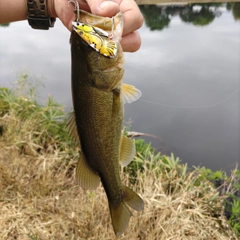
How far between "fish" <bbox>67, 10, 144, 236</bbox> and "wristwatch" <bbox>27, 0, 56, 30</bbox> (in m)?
0.52

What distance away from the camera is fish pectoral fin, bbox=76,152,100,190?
4.85ft

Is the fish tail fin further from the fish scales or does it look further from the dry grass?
the dry grass

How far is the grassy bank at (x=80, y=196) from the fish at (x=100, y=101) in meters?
1.31

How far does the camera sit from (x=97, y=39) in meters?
1.23

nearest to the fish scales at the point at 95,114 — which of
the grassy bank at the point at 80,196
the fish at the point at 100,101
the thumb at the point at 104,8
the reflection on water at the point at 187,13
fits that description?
the fish at the point at 100,101

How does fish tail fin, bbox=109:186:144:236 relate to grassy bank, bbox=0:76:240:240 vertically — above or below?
above

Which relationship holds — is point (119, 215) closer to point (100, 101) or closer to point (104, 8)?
point (100, 101)

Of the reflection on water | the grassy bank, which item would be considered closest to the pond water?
the reflection on water

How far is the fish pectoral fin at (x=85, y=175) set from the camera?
4.85ft

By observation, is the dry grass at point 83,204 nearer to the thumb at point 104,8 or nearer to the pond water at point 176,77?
the pond water at point 176,77

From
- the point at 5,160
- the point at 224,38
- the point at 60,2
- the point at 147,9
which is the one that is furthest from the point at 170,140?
the point at 147,9

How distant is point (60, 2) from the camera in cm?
156

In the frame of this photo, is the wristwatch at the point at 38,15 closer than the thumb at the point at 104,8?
No

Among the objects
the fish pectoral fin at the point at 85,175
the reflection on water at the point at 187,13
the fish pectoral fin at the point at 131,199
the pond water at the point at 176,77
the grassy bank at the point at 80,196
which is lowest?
the reflection on water at the point at 187,13
